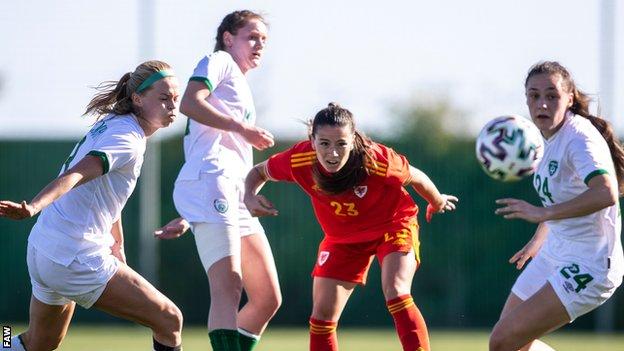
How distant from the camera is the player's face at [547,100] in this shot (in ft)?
22.0

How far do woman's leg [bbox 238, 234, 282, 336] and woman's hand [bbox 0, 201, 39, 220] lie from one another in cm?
182

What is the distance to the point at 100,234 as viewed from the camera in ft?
21.9

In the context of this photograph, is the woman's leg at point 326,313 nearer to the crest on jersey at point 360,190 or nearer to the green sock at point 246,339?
the green sock at point 246,339

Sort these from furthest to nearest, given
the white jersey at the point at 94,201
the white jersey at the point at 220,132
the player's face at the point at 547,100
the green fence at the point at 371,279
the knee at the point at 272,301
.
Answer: the green fence at the point at 371,279 < the knee at the point at 272,301 < the white jersey at the point at 220,132 < the player's face at the point at 547,100 < the white jersey at the point at 94,201

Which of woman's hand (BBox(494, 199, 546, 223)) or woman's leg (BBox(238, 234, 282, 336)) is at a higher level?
woman's hand (BBox(494, 199, 546, 223))

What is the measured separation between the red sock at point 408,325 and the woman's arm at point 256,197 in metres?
0.93

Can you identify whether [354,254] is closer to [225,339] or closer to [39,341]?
[225,339]

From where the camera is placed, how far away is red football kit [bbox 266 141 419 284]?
7.27 m

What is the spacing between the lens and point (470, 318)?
18.8 metres

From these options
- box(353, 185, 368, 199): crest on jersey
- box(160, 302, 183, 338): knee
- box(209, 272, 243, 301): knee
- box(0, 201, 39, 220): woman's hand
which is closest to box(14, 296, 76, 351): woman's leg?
box(160, 302, 183, 338): knee

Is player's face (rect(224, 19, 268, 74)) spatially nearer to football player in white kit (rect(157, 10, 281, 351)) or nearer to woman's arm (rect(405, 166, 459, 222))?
football player in white kit (rect(157, 10, 281, 351))

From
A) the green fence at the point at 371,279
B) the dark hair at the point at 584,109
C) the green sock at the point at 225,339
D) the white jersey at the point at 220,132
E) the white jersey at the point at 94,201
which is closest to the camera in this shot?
the white jersey at the point at 94,201

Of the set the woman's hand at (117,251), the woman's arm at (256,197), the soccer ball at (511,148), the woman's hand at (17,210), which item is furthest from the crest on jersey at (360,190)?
the woman's hand at (17,210)

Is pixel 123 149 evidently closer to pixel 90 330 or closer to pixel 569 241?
pixel 569 241
